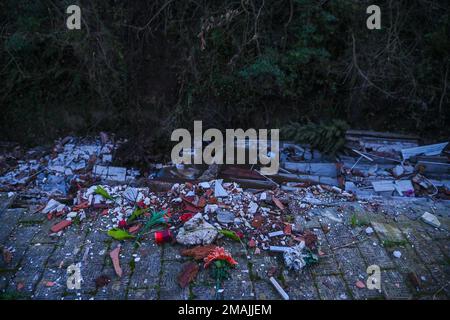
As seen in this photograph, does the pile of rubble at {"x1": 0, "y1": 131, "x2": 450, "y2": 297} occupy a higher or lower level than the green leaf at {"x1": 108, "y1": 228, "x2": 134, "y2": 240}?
higher

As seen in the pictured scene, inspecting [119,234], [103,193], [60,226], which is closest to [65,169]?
[103,193]

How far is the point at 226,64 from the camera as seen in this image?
18.5 ft

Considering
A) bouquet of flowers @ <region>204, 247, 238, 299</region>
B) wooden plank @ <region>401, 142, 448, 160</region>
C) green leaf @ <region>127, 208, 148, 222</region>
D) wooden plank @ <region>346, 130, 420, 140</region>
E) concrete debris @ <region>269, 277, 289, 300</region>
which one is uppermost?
wooden plank @ <region>346, 130, 420, 140</region>

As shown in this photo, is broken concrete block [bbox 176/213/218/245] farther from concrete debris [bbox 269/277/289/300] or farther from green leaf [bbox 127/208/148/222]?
concrete debris [bbox 269/277/289/300]

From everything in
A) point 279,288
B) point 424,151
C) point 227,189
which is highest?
point 424,151

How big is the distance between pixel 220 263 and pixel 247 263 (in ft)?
0.88

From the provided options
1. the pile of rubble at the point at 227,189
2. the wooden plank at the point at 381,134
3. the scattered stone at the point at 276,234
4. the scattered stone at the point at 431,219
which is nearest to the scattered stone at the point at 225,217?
A: the pile of rubble at the point at 227,189

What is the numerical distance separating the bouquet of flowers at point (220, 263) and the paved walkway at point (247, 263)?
0.07m

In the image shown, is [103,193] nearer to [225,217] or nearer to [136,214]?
[136,214]

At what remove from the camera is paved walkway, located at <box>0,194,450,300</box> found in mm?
3033

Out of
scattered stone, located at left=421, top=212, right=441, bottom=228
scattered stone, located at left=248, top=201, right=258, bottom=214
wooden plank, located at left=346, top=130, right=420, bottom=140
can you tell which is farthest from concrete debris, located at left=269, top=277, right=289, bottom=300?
wooden plank, located at left=346, top=130, right=420, bottom=140

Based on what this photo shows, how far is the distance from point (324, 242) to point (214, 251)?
1.10 metres

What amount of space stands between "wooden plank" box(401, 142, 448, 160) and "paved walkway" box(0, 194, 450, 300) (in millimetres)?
1574

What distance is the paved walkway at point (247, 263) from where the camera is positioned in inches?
119
